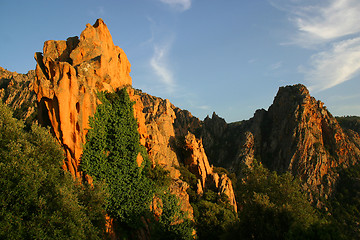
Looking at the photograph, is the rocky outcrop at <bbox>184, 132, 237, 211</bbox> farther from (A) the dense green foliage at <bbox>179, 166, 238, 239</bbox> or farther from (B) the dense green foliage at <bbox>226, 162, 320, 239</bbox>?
(B) the dense green foliage at <bbox>226, 162, 320, 239</bbox>

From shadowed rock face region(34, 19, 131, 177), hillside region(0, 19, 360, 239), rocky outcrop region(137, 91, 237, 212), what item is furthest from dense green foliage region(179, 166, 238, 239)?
shadowed rock face region(34, 19, 131, 177)

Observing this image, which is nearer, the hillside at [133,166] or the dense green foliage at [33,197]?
the dense green foliage at [33,197]

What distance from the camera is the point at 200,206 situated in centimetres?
3897

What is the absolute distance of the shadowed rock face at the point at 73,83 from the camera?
76.0ft

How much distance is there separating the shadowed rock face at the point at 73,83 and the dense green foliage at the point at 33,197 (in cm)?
334

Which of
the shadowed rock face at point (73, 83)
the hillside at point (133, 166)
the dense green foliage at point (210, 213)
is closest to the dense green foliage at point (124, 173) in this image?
the hillside at point (133, 166)

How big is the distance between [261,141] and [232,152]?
12999mm

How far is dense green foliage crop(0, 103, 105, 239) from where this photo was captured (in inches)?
585

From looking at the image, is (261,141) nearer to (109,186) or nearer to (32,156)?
(109,186)

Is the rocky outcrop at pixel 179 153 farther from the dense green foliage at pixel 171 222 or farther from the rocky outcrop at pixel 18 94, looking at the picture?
the rocky outcrop at pixel 18 94

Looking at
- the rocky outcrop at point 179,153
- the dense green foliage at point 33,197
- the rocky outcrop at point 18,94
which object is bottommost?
the dense green foliage at point 33,197

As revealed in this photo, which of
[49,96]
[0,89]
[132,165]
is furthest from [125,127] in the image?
[0,89]

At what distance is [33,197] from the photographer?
1603 cm

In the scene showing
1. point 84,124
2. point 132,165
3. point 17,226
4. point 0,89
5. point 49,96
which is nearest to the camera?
point 17,226
